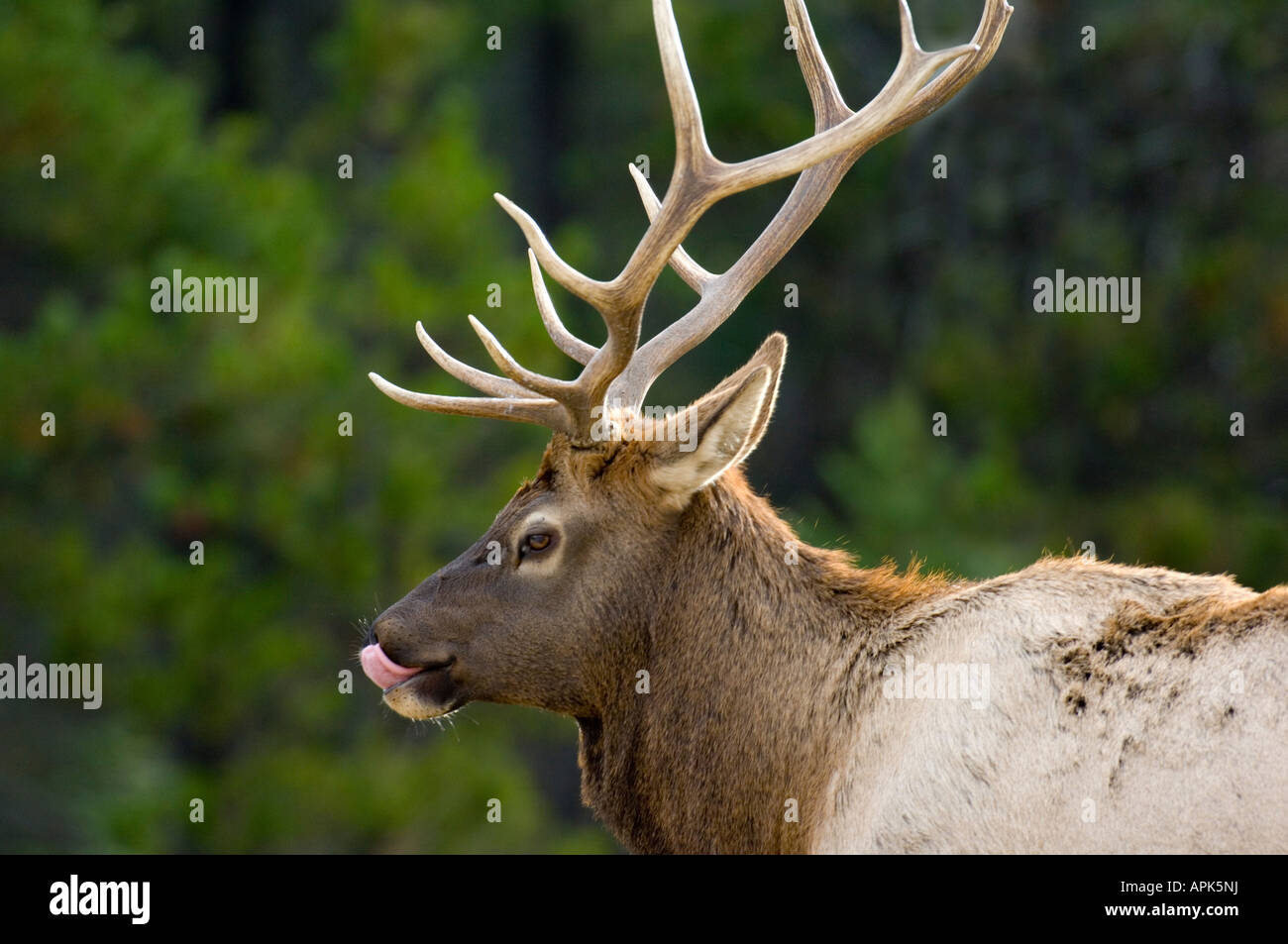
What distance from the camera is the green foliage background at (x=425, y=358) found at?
1454 cm

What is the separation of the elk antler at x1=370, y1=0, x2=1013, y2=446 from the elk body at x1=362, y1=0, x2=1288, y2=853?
1 centimetres

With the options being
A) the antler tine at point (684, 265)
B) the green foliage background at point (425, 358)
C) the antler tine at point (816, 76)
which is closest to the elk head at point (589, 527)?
the antler tine at point (816, 76)

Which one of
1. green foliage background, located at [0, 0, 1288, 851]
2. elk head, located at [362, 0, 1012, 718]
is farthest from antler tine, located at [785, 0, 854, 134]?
green foliage background, located at [0, 0, 1288, 851]

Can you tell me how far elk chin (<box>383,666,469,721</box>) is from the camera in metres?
5.23

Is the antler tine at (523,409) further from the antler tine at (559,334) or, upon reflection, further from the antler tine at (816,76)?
the antler tine at (816,76)

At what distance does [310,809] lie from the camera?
15.1 meters

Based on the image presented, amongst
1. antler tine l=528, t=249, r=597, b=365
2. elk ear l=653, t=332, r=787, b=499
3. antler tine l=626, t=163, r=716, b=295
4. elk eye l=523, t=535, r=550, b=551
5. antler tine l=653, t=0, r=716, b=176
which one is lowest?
elk eye l=523, t=535, r=550, b=551

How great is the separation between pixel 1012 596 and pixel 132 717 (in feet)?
37.9

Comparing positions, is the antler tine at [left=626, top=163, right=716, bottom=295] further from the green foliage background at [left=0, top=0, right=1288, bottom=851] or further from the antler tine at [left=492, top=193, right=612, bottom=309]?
the green foliage background at [left=0, top=0, right=1288, bottom=851]

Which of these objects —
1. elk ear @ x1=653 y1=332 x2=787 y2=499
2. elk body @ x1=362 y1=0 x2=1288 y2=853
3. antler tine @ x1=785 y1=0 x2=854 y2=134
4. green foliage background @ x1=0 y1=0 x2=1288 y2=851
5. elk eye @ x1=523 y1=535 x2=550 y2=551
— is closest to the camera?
elk body @ x1=362 y1=0 x2=1288 y2=853

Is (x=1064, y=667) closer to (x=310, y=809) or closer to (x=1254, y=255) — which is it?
(x=310, y=809)

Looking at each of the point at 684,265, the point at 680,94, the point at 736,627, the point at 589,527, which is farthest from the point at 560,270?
the point at 736,627

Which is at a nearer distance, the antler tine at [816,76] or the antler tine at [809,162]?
the antler tine at [809,162]
